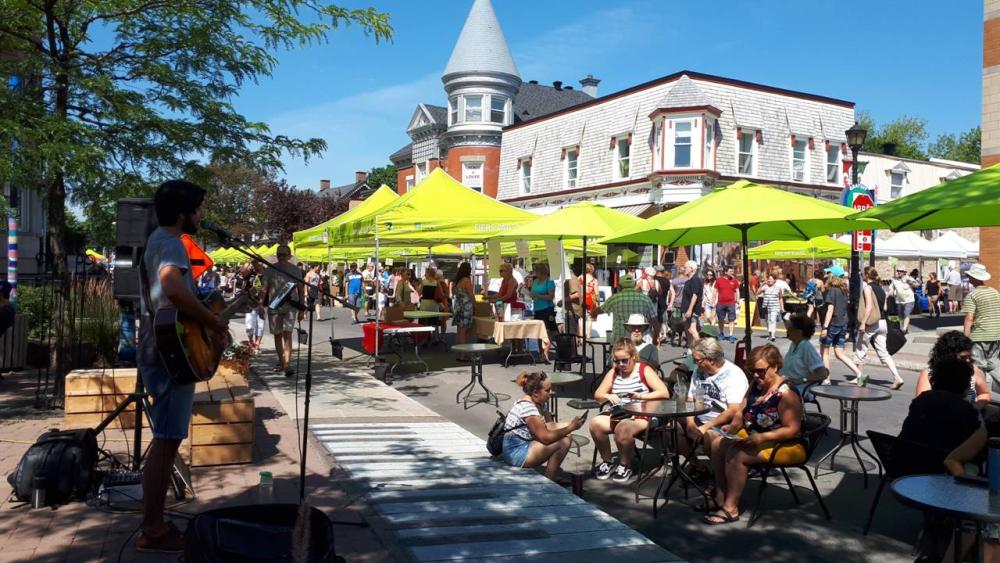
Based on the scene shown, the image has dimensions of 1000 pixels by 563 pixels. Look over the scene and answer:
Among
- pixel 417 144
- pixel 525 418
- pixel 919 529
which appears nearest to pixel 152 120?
pixel 525 418

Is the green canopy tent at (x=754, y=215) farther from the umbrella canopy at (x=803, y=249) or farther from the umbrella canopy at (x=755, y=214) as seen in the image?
the umbrella canopy at (x=803, y=249)

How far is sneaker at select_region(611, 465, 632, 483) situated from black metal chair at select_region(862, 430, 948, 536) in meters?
2.03

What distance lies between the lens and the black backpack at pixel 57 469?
5105mm

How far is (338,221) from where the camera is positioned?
14.8 meters

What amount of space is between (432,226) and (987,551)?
9645 mm

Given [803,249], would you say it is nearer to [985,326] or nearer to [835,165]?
[835,165]

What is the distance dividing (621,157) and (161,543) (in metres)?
29.4

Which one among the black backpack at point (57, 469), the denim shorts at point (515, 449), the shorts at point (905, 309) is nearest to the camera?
the black backpack at point (57, 469)

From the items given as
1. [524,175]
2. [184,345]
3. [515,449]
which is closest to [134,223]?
[184,345]

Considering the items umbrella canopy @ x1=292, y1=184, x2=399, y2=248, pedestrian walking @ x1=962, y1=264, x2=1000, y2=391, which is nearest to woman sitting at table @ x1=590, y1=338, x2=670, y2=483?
pedestrian walking @ x1=962, y1=264, x2=1000, y2=391

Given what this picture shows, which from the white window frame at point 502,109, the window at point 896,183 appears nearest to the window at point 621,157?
the white window frame at point 502,109

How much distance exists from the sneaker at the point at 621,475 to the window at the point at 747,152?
2652cm

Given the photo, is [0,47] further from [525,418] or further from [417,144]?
[417,144]

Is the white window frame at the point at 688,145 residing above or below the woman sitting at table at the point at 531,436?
above
